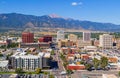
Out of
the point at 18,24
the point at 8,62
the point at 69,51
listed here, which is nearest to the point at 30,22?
the point at 18,24

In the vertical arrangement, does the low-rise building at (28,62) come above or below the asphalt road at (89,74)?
above

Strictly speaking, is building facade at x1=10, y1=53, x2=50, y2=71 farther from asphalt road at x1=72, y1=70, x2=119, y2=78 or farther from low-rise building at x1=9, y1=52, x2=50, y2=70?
asphalt road at x1=72, y1=70, x2=119, y2=78

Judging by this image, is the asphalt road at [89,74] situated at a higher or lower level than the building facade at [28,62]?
lower

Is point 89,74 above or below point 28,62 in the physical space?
below

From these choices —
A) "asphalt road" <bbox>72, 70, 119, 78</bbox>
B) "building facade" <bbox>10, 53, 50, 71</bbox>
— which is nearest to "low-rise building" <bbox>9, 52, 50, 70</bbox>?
"building facade" <bbox>10, 53, 50, 71</bbox>

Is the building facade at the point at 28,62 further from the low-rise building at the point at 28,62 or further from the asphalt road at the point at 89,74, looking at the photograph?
the asphalt road at the point at 89,74

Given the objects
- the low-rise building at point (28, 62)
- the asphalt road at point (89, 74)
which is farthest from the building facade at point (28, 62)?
the asphalt road at point (89, 74)

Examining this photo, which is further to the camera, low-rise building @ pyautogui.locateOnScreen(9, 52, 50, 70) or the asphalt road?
low-rise building @ pyautogui.locateOnScreen(9, 52, 50, 70)

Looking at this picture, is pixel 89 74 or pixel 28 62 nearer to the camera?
pixel 89 74

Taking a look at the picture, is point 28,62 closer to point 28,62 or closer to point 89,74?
point 28,62

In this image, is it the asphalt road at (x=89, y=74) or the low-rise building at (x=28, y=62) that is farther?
the low-rise building at (x=28, y=62)

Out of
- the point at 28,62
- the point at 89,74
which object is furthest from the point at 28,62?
the point at 89,74

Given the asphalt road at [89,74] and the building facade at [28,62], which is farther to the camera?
the building facade at [28,62]
